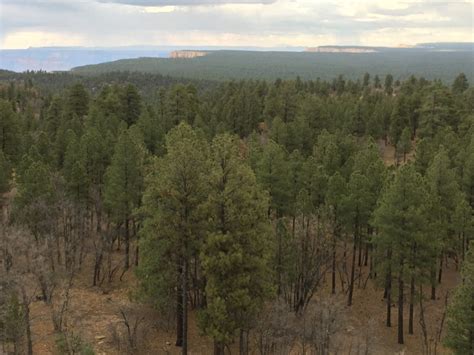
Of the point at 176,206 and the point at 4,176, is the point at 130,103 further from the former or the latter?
the point at 176,206

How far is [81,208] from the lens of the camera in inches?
1345

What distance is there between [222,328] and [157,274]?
4642 millimetres

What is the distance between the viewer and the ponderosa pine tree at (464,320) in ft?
66.0

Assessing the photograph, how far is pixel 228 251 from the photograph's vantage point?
20.4m

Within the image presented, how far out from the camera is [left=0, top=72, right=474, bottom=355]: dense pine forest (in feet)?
67.7

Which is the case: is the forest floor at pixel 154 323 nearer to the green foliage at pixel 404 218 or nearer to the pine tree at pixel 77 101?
the green foliage at pixel 404 218

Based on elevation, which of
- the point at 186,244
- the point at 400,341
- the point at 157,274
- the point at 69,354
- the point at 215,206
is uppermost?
the point at 215,206

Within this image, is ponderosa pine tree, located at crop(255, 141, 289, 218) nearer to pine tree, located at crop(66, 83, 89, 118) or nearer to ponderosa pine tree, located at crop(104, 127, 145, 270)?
ponderosa pine tree, located at crop(104, 127, 145, 270)

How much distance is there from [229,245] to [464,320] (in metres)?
9.76

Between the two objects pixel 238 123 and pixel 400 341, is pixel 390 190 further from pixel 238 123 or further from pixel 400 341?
pixel 238 123

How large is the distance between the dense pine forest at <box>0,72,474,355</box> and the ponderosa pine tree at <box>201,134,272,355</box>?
6 cm

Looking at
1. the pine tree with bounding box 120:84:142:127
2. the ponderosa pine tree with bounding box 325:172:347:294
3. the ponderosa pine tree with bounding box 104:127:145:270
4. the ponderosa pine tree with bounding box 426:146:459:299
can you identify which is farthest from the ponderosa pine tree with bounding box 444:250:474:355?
the pine tree with bounding box 120:84:142:127

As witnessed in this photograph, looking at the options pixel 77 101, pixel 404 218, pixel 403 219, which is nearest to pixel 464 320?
pixel 404 218

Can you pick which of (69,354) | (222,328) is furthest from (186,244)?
(69,354)
